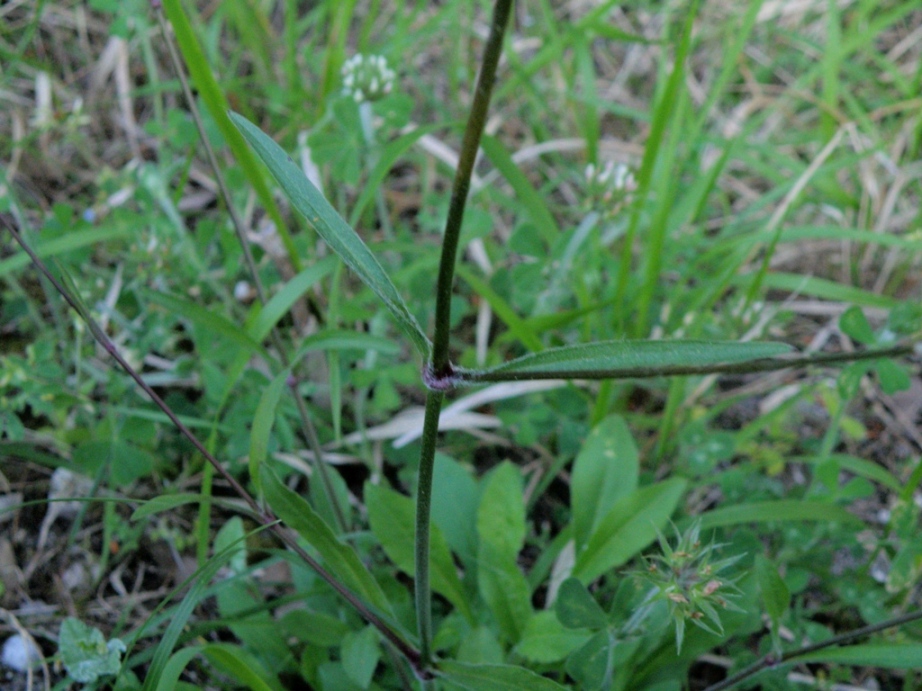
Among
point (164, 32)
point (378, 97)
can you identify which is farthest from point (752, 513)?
point (164, 32)

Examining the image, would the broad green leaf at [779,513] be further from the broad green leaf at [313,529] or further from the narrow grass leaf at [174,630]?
the narrow grass leaf at [174,630]

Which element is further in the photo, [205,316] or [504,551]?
[504,551]

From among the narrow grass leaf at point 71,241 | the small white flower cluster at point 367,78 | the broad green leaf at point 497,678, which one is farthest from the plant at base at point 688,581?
the narrow grass leaf at point 71,241

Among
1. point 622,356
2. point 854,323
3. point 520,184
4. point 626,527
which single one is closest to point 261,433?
point 622,356

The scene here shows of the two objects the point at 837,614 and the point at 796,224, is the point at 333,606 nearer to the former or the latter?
the point at 837,614

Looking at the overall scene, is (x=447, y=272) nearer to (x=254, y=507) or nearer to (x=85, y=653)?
(x=254, y=507)
